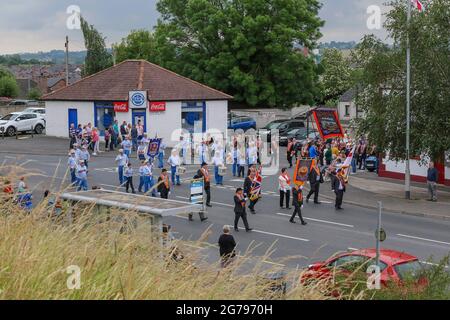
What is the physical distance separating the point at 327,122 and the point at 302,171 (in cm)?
738

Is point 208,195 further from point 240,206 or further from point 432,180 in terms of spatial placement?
point 432,180

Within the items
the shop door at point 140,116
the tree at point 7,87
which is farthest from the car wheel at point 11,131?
the tree at point 7,87

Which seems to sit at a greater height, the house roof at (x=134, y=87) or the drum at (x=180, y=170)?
the house roof at (x=134, y=87)

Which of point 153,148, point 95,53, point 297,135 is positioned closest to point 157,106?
point 297,135

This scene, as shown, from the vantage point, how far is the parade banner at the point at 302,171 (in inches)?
907

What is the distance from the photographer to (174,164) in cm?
2658

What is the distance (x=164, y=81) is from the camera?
144ft

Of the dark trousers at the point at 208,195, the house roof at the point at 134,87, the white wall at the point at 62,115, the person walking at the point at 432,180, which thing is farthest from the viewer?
the white wall at the point at 62,115

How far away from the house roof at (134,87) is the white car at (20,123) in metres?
2.91

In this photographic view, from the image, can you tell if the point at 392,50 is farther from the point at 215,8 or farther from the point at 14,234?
the point at 215,8

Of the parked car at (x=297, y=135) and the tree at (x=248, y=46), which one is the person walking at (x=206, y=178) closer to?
the parked car at (x=297, y=135)

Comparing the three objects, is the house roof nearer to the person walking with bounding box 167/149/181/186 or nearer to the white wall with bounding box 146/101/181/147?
the white wall with bounding box 146/101/181/147

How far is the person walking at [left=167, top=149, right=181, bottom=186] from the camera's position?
26.5 meters

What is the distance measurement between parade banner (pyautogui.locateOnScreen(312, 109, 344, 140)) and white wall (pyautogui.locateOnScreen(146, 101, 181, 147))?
13.4 meters
